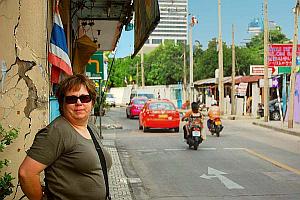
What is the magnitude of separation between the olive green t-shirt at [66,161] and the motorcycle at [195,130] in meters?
12.5

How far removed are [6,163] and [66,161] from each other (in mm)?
1320

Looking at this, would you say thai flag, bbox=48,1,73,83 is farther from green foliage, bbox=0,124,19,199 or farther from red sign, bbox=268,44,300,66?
red sign, bbox=268,44,300,66

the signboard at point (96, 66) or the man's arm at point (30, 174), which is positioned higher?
the signboard at point (96, 66)

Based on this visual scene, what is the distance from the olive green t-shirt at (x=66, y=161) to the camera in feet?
10.6

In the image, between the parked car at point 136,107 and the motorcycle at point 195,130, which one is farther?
the parked car at point 136,107

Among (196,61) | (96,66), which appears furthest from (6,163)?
(196,61)

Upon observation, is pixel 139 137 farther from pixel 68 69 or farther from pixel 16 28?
pixel 16 28

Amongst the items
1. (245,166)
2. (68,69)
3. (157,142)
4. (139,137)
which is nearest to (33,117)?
(68,69)

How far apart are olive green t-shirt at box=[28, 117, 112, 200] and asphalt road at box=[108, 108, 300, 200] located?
18.3ft

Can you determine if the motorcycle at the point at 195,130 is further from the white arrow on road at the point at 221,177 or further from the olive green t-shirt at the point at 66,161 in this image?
the olive green t-shirt at the point at 66,161

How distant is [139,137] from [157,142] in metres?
2.38

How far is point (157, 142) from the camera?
18.5 meters

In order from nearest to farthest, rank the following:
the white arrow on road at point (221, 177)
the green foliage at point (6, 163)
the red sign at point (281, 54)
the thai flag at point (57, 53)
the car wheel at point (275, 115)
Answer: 1. the green foliage at point (6, 163)
2. the thai flag at point (57, 53)
3. the white arrow on road at point (221, 177)
4. the red sign at point (281, 54)
5. the car wheel at point (275, 115)

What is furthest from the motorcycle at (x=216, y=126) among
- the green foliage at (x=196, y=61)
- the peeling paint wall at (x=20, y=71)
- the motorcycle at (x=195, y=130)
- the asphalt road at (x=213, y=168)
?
the green foliage at (x=196, y=61)
